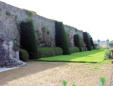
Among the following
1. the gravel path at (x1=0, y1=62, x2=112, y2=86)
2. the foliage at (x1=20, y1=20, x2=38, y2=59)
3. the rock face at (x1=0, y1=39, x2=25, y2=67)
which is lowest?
the gravel path at (x1=0, y1=62, x2=112, y2=86)

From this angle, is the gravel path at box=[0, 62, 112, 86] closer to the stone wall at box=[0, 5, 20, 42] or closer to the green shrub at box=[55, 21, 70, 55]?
the stone wall at box=[0, 5, 20, 42]

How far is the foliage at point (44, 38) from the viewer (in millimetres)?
12202

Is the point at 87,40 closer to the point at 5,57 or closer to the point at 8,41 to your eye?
the point at 8,41

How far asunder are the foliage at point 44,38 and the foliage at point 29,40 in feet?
8.34

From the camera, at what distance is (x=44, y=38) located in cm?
1295

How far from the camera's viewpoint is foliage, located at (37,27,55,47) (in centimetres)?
1220

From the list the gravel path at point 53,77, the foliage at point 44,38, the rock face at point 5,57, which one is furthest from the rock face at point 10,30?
the gravel path at point 53,77

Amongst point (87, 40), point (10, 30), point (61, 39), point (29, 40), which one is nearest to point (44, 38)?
point (61, 39)

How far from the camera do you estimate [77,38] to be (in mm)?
19453

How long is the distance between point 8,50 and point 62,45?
7849 millimetres

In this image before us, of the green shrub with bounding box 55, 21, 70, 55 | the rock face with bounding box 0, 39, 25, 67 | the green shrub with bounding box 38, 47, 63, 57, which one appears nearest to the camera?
the rock face with bounding box 0, 39, 25, 67

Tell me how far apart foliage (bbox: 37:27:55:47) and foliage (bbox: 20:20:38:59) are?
2541 millimetres

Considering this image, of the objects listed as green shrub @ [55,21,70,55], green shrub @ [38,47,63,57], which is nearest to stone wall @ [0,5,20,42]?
green shrub @ [38,47,63,57]

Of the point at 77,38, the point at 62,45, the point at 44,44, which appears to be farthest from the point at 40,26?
the point at 77,38
